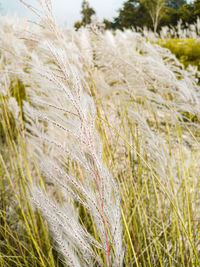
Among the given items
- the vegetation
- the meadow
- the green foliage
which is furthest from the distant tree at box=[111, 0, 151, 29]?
the meadow

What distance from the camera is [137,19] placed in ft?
80.2

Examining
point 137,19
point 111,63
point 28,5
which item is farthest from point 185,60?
point 137,19

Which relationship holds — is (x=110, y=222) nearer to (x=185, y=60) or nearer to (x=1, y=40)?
(x=1, y=40)

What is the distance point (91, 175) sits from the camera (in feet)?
1.44

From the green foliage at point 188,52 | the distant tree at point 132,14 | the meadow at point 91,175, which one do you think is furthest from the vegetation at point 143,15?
the meadow at point 91,175

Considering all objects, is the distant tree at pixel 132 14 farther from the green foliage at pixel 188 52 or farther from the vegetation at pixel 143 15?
the green foliage at pixel 188 52

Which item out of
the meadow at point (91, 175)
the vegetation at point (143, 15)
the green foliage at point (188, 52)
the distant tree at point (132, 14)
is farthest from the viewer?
the distant tree at point (132, 14)

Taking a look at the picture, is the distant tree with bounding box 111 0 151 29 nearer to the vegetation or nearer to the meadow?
the vegetation

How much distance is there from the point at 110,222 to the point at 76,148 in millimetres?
182

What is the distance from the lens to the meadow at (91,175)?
18.0 inches

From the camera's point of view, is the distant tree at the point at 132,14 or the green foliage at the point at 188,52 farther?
the distant tree at the point at 132,14

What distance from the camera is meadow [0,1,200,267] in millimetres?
457

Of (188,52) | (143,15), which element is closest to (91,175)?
(188,52)

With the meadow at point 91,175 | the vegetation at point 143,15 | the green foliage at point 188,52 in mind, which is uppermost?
the vegetation at point 143,15
